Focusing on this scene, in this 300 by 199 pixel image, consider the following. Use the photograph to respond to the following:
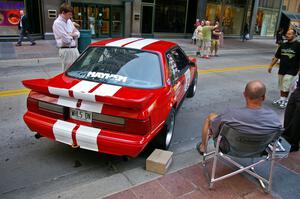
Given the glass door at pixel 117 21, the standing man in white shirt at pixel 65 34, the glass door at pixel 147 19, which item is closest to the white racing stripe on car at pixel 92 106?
the standing man in white shirt at pixel 65 34

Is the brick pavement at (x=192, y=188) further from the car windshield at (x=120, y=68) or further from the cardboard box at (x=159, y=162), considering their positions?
the car windshield at (x=120, y=68)

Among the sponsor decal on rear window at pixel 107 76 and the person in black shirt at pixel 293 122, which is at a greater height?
the sponsor decal on rear window at pixel 107 76

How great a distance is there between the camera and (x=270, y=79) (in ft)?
33.5

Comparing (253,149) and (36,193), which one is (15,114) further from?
(253,149)

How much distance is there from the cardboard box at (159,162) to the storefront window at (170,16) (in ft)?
60.3

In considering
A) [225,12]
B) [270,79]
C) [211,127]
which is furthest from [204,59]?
[225,12]

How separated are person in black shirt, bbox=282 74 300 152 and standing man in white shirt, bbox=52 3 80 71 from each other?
446 cm

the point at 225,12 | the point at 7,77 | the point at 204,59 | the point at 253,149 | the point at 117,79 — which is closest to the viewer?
the point at 253,149

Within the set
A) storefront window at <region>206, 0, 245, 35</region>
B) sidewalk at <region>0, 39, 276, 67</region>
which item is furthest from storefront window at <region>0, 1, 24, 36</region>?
storefront window at <region>206, 0, 245, 35</region>

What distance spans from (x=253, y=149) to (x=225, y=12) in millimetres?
24394

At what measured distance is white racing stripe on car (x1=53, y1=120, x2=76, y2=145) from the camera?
3.40 metres

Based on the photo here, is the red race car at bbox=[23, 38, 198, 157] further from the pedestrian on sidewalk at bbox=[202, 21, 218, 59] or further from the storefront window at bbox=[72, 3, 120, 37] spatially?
the storefront window at bbox=[72, 3, 120, 37]

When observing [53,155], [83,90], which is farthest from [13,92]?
[83,90]

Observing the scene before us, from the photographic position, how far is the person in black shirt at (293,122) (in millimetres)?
4227
